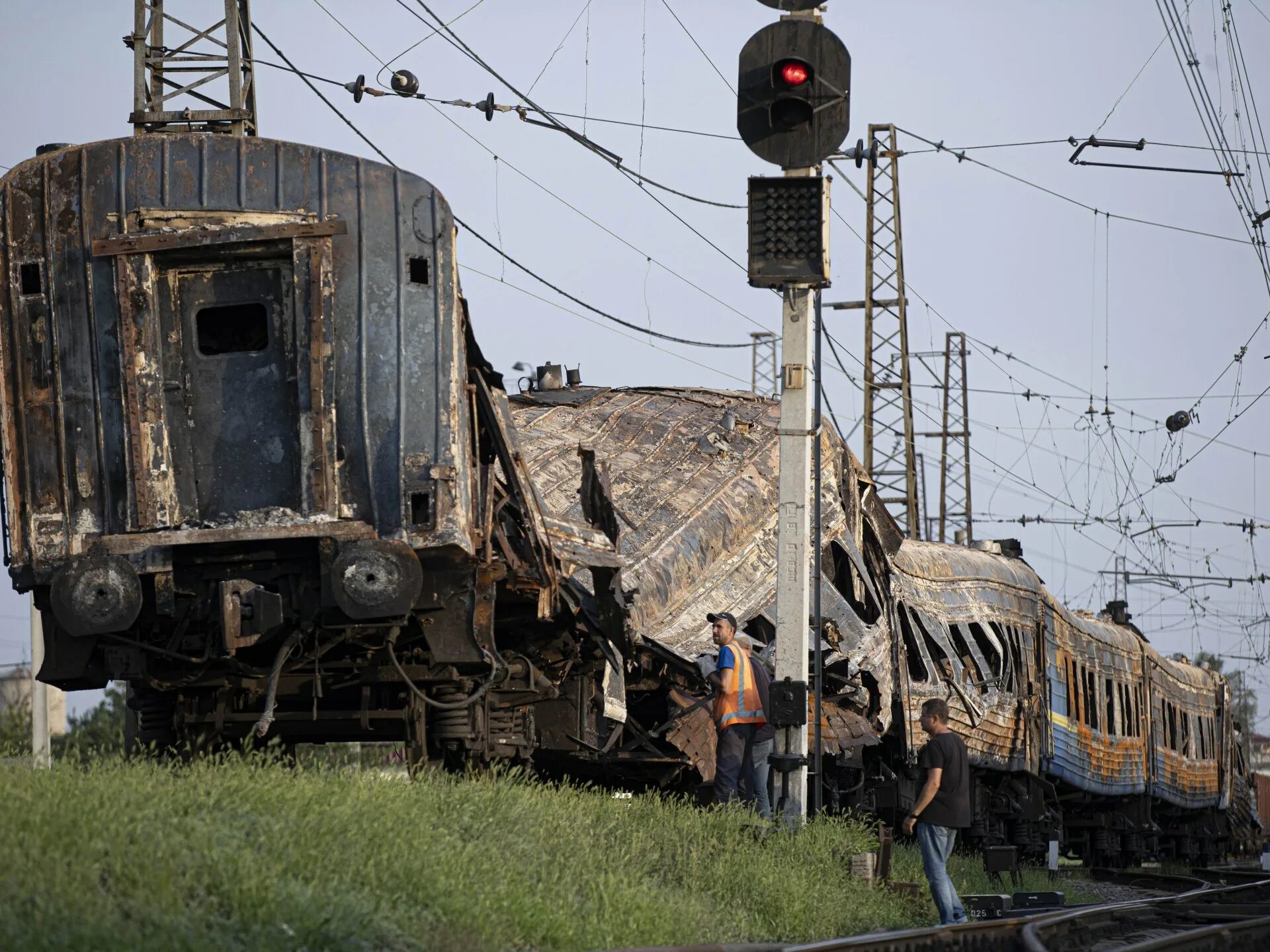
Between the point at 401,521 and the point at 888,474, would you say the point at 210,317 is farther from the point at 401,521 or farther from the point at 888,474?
the point at 888,474

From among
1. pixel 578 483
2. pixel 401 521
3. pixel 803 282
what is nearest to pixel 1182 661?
pixel 578 483

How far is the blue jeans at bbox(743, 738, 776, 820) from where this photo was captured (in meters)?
13.7

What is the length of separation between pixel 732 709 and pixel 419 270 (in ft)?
15.2

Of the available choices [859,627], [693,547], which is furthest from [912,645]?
[693,547]

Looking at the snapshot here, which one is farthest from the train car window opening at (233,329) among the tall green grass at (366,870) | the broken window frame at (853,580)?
the broken window frame at (853,580)

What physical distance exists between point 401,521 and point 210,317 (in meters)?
1.71

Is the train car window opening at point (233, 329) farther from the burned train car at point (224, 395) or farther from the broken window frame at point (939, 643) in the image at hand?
the broken window frame at point (939, 643)

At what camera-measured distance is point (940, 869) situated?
1158 centimetres

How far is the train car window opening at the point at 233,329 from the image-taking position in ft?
35.9

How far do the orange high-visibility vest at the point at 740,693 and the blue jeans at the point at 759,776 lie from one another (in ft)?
0.63

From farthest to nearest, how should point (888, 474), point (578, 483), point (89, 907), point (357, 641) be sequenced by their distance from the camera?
point (888, 474) → point (578, 483) → point (357, 641) → point (89, 907)

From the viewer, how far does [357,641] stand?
463 inches

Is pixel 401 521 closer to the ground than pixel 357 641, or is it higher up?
higher up

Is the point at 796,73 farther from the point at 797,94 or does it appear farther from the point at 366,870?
the point at 366,870
